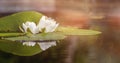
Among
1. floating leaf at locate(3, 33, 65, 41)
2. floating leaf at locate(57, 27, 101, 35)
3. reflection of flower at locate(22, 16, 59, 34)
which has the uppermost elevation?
reflection of flower at locate(22, 16, 59, 34)

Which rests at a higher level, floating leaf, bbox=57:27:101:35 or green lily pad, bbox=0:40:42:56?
floating leaf, bbox=57:27:101:35

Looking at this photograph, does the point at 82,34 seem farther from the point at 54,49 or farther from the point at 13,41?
the point at 13,41

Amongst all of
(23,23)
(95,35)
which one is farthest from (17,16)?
(95,35)

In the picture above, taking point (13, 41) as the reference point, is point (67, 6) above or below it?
above

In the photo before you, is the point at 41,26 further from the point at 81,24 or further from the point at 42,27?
the point at 81,24

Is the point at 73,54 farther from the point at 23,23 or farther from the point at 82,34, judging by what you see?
the point at 23,23

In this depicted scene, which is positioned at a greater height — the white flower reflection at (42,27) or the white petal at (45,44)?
the white flower reflection at (42,27)
